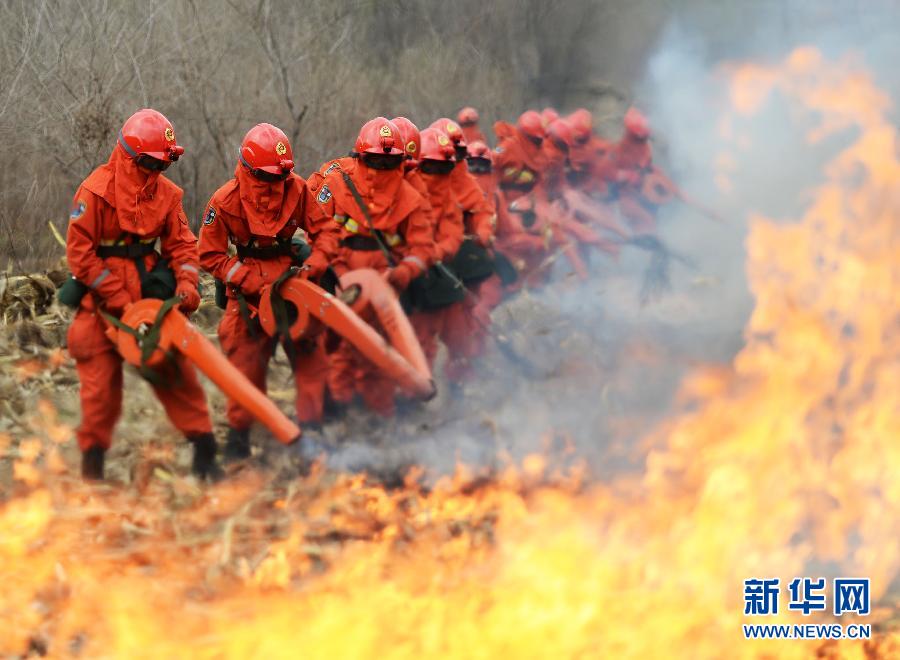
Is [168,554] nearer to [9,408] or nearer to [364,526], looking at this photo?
[364,526]

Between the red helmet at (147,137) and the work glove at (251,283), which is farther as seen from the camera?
the work glove at (251,283)

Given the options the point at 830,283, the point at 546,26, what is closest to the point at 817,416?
the point at 830,283

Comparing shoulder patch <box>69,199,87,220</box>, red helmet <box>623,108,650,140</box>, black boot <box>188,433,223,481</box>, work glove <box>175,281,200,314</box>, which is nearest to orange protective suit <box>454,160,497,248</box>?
work glove <box>175,281,200,314</box>

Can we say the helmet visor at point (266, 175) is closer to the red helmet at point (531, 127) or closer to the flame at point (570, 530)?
the flame at point (570, 530)

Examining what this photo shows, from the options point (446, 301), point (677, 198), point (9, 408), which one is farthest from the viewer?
point (677, 198)

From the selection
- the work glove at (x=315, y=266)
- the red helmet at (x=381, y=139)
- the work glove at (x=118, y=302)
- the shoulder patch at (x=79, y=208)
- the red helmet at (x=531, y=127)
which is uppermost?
the red helmet at (x=531, y=127)

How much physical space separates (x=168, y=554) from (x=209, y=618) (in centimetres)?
76

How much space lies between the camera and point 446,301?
8.98 metres

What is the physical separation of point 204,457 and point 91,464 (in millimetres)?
637

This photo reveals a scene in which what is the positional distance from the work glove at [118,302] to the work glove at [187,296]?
0.93 feet

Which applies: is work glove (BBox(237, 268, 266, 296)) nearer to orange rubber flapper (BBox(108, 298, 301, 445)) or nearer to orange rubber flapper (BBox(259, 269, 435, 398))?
orange rubber flapper (BBox(259, 269, 435, 398))

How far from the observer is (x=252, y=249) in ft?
24.6

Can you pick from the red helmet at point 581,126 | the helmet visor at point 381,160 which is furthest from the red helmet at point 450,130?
the red helmet at point 581,126

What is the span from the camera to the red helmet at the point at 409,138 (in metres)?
8.65
